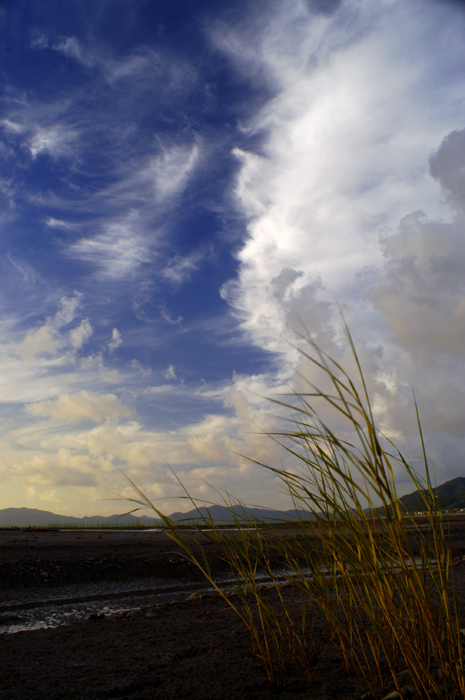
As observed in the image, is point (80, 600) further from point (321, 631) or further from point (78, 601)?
point (321, 631)

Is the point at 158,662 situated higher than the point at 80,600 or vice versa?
the point at 158,662

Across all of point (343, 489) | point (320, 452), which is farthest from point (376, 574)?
point (320, 452)

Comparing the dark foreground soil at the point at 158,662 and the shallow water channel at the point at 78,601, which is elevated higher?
the dark foreground soil at the point at 158,662

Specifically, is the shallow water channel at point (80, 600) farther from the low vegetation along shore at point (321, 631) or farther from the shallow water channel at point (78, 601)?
the low vegetation along shore at point (321, 631)

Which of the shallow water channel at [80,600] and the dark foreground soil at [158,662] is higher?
the dark foreground soil at [158,662]

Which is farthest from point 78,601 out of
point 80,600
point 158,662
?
point 158,662

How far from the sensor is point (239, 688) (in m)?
2.15

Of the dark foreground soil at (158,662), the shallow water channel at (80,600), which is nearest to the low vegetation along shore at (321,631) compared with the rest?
the dark foreground soil at (158,662)

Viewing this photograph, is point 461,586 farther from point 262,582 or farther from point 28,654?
point 28,654

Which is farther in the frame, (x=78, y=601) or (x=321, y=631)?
(x=78, y=601)

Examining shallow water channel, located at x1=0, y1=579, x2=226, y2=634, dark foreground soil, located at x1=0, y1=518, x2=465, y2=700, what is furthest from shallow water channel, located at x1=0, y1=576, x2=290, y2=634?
dark foreground soil, located at x1=0, y1=518, x2=465, y2=700

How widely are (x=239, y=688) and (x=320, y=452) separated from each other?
143 cm

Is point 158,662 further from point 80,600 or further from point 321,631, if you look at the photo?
point 80,600

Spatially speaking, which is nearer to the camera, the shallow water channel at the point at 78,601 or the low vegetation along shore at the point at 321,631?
the low vegetation along shore at the point at 321,631
